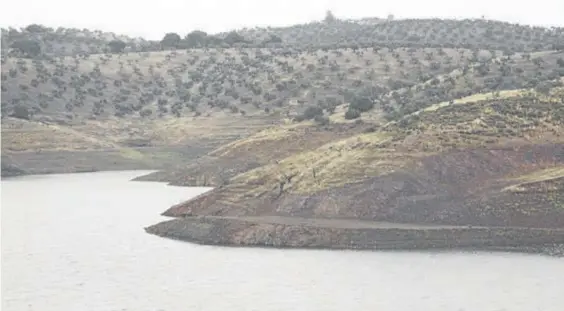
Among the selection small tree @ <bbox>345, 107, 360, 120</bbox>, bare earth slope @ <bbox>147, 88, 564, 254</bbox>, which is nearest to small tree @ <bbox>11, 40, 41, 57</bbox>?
small tree @ <bbox>345, 107, 360, 120</bbox>

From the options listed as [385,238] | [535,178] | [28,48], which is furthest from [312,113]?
[28,48]

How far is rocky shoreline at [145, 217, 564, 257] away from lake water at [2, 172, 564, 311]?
145 cm

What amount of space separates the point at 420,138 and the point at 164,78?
4393 inches

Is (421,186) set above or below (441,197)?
above

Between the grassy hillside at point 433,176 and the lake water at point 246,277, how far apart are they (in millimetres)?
6697

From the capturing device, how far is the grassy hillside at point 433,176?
57875mm

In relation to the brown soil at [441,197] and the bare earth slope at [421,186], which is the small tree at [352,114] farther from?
the brown soil at [441,197]

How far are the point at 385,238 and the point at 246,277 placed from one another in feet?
35.3

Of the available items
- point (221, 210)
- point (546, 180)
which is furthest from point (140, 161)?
point (546, 180)

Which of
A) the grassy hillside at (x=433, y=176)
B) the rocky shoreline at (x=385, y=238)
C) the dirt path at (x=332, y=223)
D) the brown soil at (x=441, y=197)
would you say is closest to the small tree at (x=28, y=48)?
the grassy hillside at (x=433, y=176)

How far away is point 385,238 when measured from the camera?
54406 millimetres

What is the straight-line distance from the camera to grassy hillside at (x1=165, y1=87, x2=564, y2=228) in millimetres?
57875

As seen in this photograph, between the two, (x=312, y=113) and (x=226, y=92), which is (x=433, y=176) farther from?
(x=226, y=92)

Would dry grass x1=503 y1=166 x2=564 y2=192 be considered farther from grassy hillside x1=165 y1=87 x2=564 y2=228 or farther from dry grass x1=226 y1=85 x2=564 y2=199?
dry grass x1=226 y1=85 x2=564 y2=199
